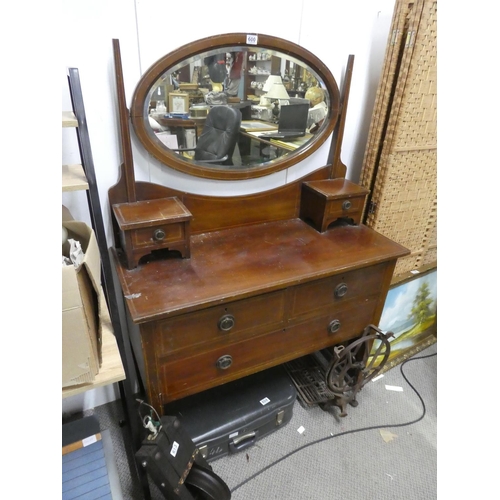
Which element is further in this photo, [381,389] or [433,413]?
[381,389]

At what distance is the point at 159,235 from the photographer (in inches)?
41.4

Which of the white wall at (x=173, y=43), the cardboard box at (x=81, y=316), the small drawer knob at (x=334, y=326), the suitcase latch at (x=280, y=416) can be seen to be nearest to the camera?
the cardboard box at (x=81, y=316)

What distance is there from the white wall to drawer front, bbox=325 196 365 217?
8.2 inches

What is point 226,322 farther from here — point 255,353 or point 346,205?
point 346,205

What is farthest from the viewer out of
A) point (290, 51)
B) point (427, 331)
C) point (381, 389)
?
point (427, 331)

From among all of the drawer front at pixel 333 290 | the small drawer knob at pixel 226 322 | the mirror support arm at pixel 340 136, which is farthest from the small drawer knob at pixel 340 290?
the mirror support arm at pixel 340 136

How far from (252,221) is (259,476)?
3.21 ft

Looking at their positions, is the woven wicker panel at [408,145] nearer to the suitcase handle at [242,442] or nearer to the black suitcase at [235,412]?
the black suitcase at [235,412]

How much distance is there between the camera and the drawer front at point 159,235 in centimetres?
103

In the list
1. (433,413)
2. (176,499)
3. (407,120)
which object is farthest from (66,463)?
(407,120)

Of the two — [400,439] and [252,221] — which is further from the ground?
[252,221]

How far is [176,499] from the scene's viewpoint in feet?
3.19

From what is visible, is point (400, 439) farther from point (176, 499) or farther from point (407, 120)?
point (407, 120)

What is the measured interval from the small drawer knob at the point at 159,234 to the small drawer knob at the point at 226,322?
0.30 m
